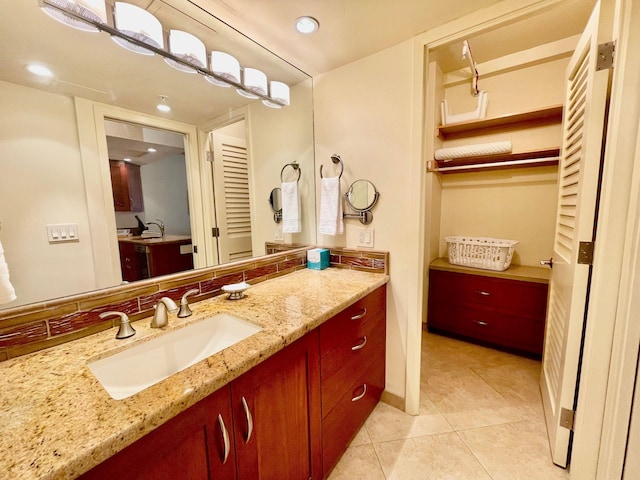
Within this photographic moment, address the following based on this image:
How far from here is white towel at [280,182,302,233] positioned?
1777 mm

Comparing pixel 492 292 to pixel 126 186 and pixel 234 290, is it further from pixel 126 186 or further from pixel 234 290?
pixel 126 186

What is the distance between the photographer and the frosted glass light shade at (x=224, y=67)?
1.29 metres

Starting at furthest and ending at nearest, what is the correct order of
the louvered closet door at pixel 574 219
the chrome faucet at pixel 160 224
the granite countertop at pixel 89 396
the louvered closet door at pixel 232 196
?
1. the louvered closet door at pixel 232 196
2. the chrome faucet at pixel 160 224
3. the louvered closet door at pixel 574 219
4. the granite countertop at pixel 89 396

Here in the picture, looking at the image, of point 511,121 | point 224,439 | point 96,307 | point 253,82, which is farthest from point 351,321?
point 511,121

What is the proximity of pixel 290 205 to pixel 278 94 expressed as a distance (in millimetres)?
700

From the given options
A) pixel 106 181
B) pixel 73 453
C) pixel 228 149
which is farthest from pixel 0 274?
pixel 228 149

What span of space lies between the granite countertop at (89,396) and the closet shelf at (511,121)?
2153 millimetres

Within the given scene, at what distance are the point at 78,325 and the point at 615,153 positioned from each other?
199cm

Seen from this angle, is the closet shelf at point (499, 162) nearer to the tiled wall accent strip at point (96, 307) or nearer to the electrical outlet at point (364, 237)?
the electrical outlet at point (364, 237)

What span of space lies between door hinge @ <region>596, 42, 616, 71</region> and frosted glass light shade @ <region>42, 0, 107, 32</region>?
1.87m

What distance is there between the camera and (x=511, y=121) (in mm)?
2223

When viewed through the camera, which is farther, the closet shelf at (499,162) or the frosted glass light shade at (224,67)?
the closet shelf at (499,162)

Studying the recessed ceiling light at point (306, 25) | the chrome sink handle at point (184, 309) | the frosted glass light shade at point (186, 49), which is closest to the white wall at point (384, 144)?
the recessed ceiling light at point (306, 25)

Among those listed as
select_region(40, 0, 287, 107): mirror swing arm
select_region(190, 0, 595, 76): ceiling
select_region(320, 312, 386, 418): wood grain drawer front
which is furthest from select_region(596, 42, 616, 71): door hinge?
select_region(40, 0, 287, 107): mirror swing arm
